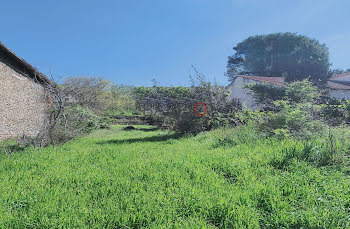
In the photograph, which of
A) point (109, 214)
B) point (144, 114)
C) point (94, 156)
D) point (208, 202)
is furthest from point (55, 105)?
point (144, 114)

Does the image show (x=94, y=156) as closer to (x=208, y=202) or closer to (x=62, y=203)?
(x=62, y=203)

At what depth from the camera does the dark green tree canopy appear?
41.2 metres

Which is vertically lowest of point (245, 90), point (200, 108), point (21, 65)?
point (200, 108)

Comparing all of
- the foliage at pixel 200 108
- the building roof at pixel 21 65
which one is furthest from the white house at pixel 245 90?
the building roof at pixel 21 65

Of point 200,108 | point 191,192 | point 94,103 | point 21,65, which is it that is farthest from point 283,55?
point 191,192

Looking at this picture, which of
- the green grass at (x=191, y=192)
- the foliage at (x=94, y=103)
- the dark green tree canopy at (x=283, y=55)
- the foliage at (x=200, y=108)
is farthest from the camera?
the dark green tree canopy at (x=283, y=55)

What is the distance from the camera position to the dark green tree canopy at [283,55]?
135ft

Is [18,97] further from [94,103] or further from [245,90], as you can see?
[245,90]

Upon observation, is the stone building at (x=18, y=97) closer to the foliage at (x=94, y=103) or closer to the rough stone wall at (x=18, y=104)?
the rough stone wall at (x=18, y=104)

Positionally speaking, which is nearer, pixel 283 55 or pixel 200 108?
pixel 200 108

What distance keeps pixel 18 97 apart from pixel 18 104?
1.44 feet

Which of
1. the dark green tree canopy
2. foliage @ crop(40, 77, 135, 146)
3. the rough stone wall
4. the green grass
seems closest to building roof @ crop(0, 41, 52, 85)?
the rough stone wall

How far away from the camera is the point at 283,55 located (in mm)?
45500

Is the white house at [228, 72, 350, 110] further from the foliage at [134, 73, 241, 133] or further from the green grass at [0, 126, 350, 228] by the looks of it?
the green grass at [0, 126, 350, 228]
